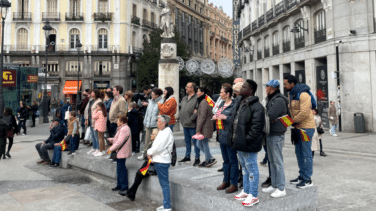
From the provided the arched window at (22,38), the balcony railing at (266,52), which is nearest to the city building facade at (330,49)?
the balcony railing at (266,52)

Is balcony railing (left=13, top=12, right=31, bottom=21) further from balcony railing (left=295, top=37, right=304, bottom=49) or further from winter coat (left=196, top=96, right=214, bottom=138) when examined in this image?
winter coat (left=196, top=96, right=214, bottom=138)

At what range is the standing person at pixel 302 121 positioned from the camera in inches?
208

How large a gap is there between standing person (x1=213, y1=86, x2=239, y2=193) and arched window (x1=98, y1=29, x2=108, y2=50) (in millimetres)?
38215

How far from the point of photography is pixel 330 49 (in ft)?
57.1

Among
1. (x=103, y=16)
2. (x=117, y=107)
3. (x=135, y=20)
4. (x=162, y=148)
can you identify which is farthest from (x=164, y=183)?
(x=135, y=20)

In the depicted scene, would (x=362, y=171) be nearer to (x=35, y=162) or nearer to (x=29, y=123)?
(x=35, y=162)

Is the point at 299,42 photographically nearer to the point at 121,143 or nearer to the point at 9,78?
the point at 121,143

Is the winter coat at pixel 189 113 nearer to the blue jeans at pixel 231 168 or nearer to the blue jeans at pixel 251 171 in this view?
the blue jeans at pixel 231 168

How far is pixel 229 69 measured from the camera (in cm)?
2509

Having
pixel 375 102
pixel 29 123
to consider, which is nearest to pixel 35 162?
pixel 29 123

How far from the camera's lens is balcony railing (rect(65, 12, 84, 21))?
133 feet

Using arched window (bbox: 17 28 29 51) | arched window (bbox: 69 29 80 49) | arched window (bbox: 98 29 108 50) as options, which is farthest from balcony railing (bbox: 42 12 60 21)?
arched window (bbox: 98 29 108 50)

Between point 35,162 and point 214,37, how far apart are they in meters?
68.4

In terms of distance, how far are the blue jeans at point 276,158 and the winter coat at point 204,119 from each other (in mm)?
1861
